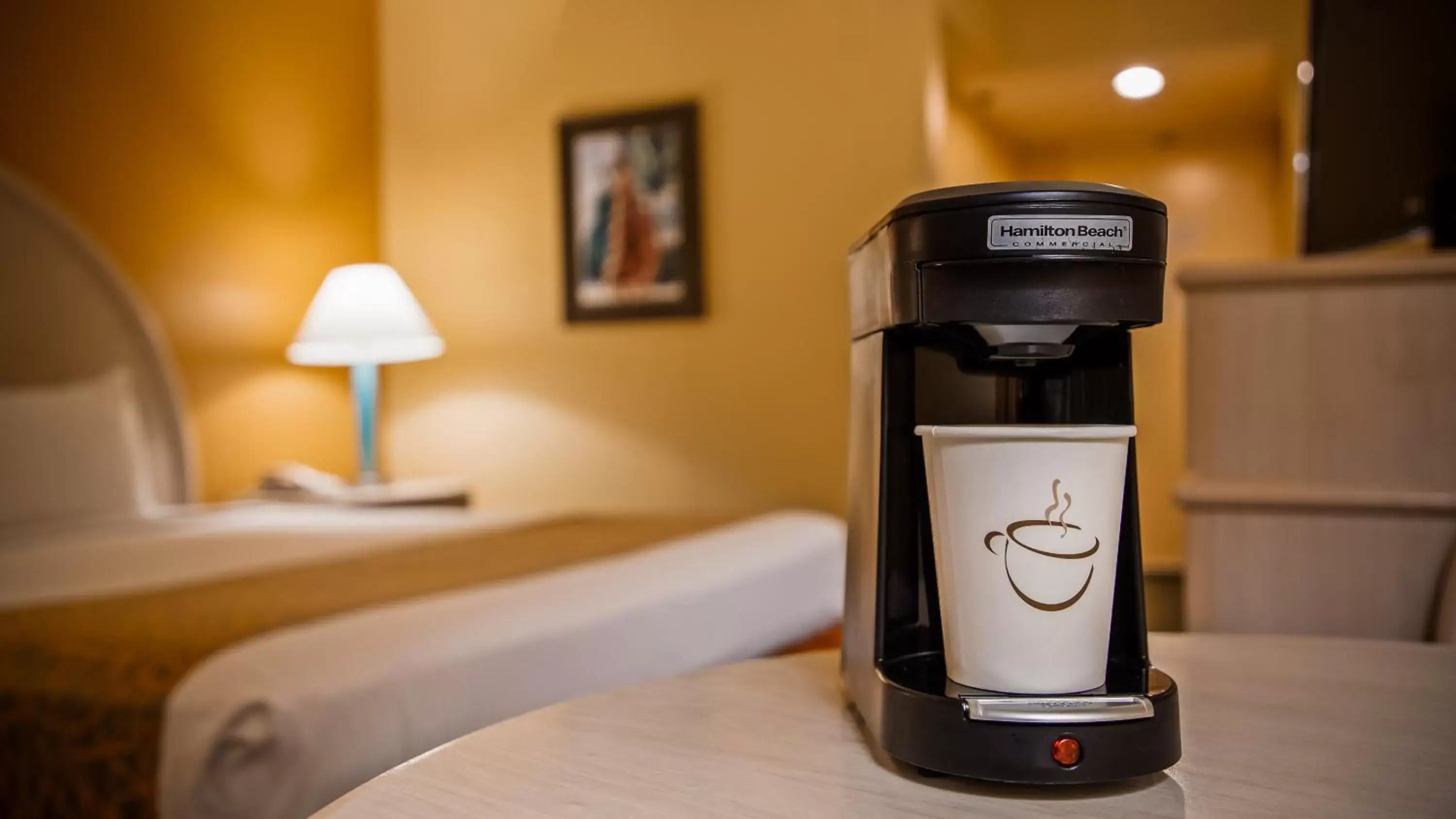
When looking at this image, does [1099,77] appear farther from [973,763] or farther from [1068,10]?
[973,763]

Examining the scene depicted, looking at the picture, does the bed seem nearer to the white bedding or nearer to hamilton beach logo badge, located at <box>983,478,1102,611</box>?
the white bedding

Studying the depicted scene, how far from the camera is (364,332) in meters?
3.88

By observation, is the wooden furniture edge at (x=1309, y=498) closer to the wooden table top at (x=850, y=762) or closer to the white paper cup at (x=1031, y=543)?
the wooden table top at (x=850, y=762)

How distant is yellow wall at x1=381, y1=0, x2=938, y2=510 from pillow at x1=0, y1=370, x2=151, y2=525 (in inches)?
60.7

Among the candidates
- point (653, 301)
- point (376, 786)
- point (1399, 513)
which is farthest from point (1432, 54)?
point (653, 301)

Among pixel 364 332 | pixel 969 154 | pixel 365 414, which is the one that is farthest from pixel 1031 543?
pixel 969 154

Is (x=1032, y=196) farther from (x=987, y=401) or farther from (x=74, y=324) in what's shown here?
(x=74, y=324)

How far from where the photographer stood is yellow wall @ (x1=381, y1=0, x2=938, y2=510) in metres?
3.96

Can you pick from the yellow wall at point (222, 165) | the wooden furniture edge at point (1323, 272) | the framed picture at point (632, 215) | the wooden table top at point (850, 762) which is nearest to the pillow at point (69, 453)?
the yellow wall at point (222, 165)

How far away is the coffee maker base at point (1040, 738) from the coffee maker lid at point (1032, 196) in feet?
0.88

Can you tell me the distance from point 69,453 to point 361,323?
3.82 ft

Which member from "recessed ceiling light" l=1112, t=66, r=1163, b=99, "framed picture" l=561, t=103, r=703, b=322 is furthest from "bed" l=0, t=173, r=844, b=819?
"recessed ceiling light" l=1112, t=66, r=1163, b=99

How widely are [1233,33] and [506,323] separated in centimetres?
286

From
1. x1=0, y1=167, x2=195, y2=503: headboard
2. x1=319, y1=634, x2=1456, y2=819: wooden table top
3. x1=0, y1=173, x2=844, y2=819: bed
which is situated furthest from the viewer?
x1=0, y1=167, x2=195, y2=503: headboard
